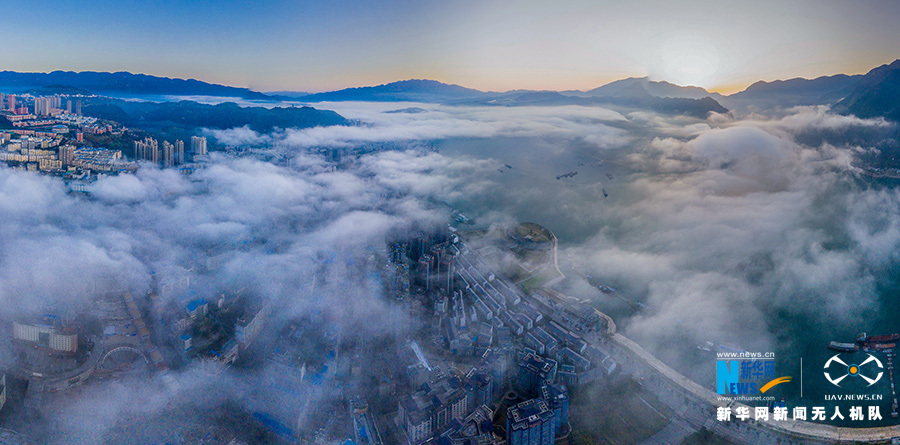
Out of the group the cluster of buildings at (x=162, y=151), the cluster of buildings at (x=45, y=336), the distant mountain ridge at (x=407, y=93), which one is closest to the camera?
the cluster of buildings at (x=45, y=336)

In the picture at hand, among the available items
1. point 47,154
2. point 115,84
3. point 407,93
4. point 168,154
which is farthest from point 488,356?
point 407,93

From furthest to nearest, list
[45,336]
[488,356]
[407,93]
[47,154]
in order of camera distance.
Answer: [407,93]
[488,356]
[47,154]
[45,336]

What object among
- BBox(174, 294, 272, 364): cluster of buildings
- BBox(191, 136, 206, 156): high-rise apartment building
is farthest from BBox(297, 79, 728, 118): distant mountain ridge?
BBox(174, 294, 272, 364): cluster of buildings

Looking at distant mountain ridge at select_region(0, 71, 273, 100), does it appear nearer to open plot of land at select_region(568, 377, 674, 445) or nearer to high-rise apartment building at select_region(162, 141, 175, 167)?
high-rise apartment building at select_region(162, 141, 175, 167)

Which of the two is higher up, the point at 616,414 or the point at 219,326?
the point at 219,326

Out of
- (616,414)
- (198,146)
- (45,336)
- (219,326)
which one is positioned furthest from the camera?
(198,146)
